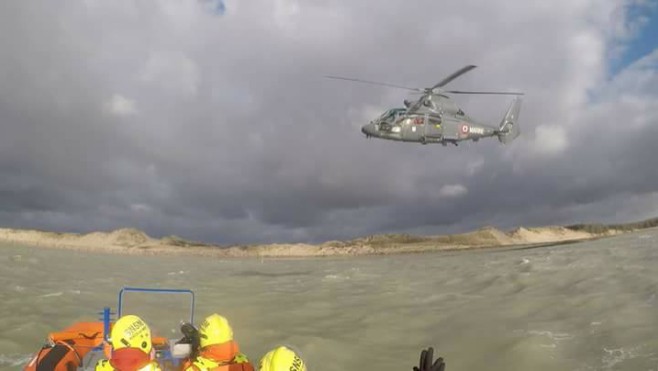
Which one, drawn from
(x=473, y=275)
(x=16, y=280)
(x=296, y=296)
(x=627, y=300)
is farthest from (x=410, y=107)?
(x=16, y=280)

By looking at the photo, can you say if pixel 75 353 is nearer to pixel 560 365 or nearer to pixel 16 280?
pixel 560 365

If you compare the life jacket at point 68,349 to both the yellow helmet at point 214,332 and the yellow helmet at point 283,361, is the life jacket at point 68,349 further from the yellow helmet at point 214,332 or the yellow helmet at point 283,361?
the yellow helmet at point 283,361

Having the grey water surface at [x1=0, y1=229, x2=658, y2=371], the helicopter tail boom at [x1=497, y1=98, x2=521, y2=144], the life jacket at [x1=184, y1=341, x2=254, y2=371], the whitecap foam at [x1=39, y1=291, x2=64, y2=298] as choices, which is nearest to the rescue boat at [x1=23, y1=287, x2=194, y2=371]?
the life jacket at [x1=184, y1=341, x2=254, y2=371]

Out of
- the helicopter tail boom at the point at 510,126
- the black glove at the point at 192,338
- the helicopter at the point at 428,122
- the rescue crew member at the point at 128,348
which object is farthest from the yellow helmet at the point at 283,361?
the helicopter tail boom at the point at 510,126

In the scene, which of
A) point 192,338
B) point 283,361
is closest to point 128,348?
point 192,338

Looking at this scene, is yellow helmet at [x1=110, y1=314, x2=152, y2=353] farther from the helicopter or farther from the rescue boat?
the helicopter
